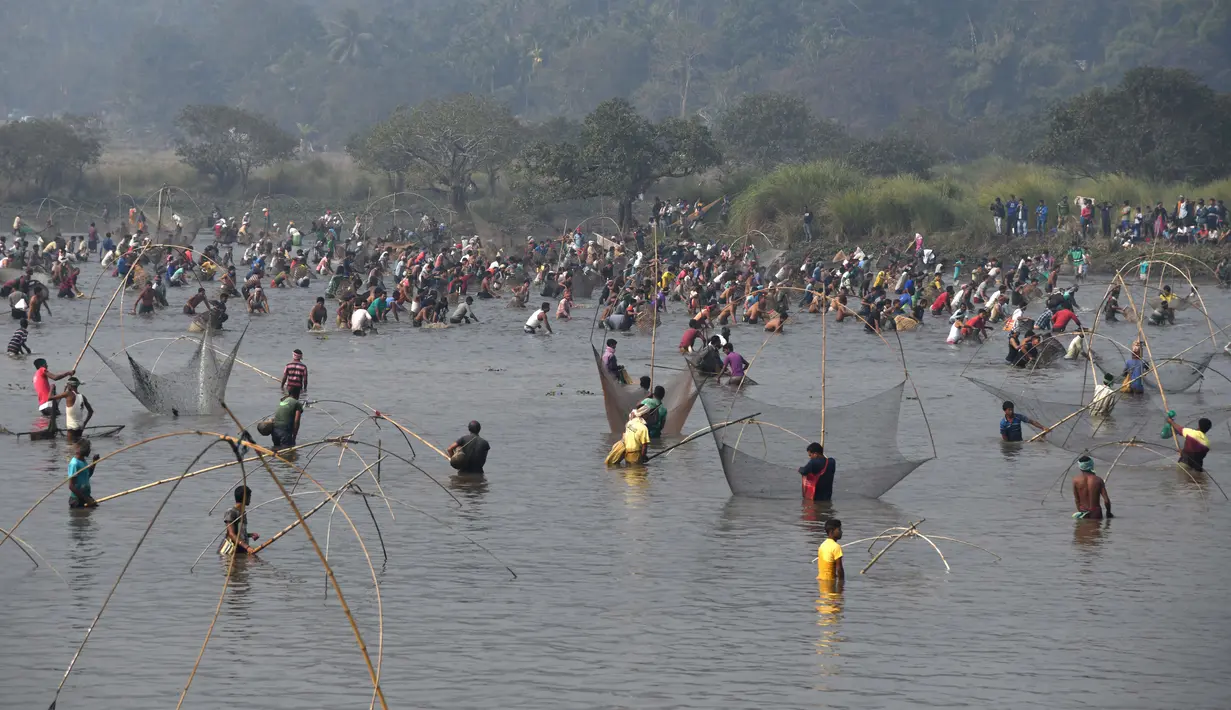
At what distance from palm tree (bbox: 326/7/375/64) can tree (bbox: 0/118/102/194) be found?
1832 inches

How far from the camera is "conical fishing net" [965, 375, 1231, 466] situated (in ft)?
75.6

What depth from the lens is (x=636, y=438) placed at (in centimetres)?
2239

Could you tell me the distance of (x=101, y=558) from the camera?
1711 cm

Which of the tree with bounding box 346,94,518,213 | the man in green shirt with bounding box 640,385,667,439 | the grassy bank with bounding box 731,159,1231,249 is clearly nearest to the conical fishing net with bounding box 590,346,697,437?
the man in green shirt with bounding box 640,385,667,439

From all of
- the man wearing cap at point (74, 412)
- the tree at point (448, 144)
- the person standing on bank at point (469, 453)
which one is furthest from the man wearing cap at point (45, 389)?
the tree at point (448, 144)

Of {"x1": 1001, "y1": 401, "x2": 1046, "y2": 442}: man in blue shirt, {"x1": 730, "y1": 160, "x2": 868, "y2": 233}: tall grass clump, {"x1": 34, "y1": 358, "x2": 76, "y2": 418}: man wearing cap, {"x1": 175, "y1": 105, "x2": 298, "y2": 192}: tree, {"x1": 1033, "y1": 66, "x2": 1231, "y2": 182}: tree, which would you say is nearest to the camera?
{"x1": 34, "y1": 358, "x2": 76, "y2": 418}: man wearing cap

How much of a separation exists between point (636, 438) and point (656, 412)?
49.9 inches

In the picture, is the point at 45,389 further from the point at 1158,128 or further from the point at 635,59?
the point at 635,59

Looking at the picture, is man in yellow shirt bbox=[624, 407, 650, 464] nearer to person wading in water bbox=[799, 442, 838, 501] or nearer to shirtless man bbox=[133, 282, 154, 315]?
person wading in water bbox=[799, 442, 838, 501]

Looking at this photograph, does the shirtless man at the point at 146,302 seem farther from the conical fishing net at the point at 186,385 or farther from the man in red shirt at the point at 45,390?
the man in red shirt at the point at 45,390

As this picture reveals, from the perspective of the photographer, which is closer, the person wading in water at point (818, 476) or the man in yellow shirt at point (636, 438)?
the person wading in water at point (818, 476)

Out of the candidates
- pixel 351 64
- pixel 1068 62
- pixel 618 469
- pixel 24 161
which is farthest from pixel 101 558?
pixel 351 64

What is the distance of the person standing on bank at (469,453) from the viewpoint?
70.5ft

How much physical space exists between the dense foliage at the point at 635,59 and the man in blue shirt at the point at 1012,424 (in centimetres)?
6129
